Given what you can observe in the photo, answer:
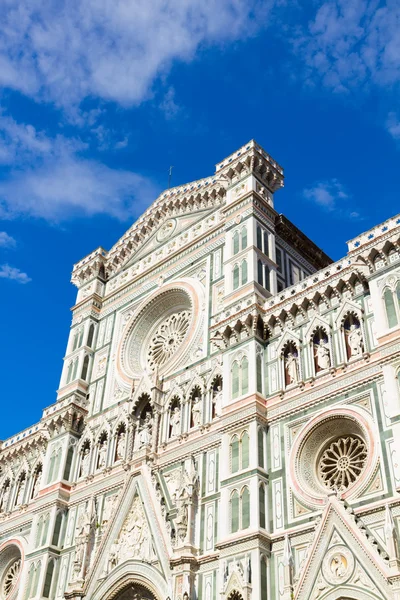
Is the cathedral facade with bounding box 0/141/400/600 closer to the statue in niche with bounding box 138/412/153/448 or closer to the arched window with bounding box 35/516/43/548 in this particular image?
the statue in niche with bounding box 138/412/153/448

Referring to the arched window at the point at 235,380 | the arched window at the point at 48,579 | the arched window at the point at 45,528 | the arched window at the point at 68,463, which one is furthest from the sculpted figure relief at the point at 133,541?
the arched window at the point at 235,380

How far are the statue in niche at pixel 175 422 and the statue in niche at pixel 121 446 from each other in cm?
224

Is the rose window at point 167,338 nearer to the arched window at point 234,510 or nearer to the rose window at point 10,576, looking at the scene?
the arched window at point 234,510

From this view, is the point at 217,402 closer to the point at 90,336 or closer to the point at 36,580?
the point at 36,580

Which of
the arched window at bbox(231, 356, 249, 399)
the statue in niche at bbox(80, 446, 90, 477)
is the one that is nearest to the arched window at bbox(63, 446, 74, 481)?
the statue in niche at bbox(80, 446, 90, 477)

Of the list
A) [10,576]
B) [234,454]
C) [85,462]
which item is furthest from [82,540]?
[234,454]

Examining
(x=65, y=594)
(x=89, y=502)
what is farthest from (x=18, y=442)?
(x=65, y=594)

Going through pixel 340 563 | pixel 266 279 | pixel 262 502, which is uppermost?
pixel 266 279

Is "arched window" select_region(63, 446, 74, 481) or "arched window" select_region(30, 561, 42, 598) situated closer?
"arched window" select_region(30, 561, 42, 598)

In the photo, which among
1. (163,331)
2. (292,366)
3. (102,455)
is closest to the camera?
(292,366)

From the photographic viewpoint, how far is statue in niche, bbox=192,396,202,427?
81.1 feet

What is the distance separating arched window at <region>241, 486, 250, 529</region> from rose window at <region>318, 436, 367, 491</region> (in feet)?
7.12

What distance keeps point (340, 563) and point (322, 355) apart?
638 centimetres

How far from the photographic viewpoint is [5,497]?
104 ft
